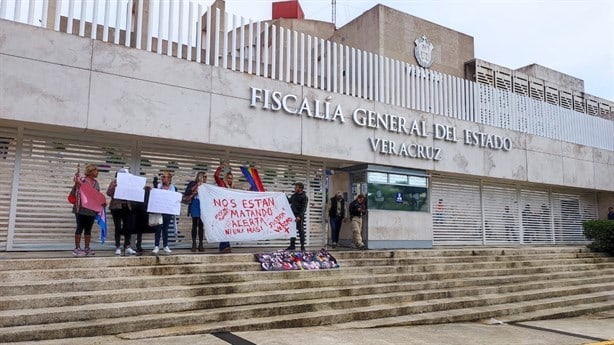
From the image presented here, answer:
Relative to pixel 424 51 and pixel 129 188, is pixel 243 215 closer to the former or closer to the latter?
pixel 129 188

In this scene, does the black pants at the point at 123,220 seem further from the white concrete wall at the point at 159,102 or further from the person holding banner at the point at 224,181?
→ the person holding banner at the point at 224,181

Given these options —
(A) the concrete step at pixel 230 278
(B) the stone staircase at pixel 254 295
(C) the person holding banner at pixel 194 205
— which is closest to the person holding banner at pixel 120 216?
(B) the stone staircase at pixel 254 295

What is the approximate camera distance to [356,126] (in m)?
11.8

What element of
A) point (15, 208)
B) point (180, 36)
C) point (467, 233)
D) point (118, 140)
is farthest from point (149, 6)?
point (467, 233)

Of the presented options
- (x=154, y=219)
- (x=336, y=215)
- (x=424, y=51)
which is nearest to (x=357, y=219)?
(x=336, y=215)

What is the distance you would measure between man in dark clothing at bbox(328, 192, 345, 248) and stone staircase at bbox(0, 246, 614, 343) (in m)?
1.75

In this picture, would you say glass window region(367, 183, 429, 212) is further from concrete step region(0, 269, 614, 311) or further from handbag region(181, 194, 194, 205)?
handbag region(181, 194, 194, 205)

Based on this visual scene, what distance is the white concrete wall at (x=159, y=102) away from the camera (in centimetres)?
803

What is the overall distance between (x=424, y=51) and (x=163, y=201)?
48.4 ft

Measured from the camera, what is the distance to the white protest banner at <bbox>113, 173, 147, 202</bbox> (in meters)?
8.13

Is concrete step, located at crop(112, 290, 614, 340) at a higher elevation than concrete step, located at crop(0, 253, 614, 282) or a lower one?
→ lower

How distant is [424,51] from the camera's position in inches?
781

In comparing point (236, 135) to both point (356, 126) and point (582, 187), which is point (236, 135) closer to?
point (356, 126)

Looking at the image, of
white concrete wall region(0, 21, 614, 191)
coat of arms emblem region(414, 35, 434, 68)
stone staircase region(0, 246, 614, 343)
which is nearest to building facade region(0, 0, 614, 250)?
white concrete wall region(0, 21, 614, 191)
